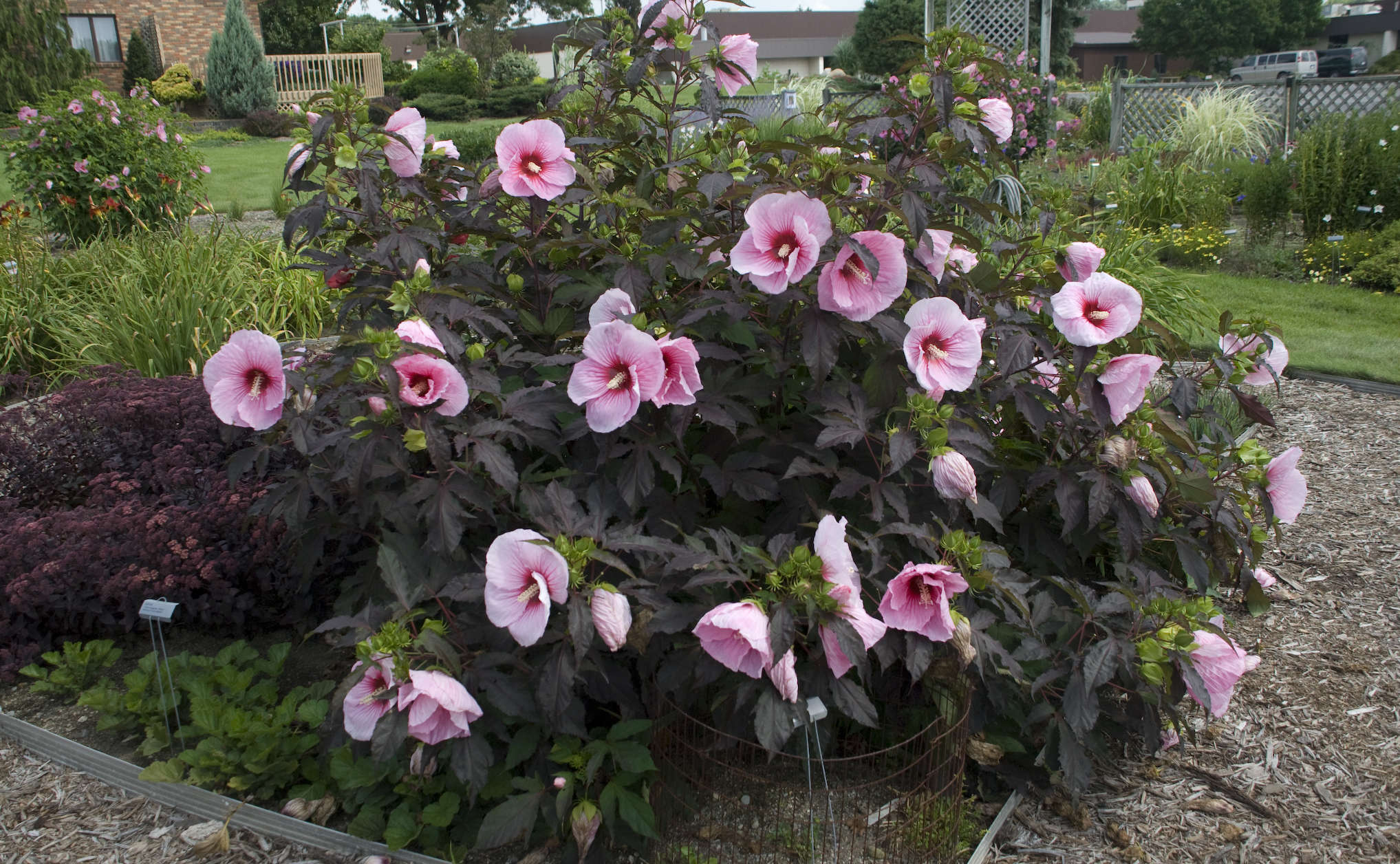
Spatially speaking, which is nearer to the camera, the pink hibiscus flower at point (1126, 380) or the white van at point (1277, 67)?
the pink hibiscus flower at point (1126, 380)

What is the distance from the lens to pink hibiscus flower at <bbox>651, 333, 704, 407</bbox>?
149 centimetres

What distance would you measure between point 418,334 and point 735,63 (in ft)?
2.98

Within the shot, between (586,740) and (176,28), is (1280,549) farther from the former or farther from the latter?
(176,28)

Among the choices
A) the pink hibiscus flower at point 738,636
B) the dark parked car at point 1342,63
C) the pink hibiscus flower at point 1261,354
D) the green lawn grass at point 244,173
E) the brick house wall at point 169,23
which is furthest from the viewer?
the dark parked car at point 1342,63

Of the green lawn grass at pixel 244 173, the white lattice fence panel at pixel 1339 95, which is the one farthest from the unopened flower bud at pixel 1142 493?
the white lattice fence panel at pixel 1339 95

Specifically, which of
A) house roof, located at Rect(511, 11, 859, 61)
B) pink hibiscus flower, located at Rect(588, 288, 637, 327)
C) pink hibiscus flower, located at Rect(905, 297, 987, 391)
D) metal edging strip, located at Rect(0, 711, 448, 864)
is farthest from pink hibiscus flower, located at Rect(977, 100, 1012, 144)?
house roof, located at Rect(511, 11, 859, 61)

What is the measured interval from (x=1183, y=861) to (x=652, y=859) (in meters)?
0.93

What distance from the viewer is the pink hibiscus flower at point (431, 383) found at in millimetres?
1504

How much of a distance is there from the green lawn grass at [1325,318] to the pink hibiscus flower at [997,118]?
279cm

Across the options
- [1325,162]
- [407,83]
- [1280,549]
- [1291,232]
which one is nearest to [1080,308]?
[1280,549]

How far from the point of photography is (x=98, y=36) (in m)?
21.9

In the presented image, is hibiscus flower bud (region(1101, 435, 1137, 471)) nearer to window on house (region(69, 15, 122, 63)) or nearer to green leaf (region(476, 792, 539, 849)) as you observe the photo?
green leaf (region(476, 792, 539, 849))

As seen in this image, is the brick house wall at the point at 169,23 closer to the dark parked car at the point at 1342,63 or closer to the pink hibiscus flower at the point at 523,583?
the pink hibiscus flower at the point at 523,583

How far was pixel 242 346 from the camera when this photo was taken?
1675 mm
